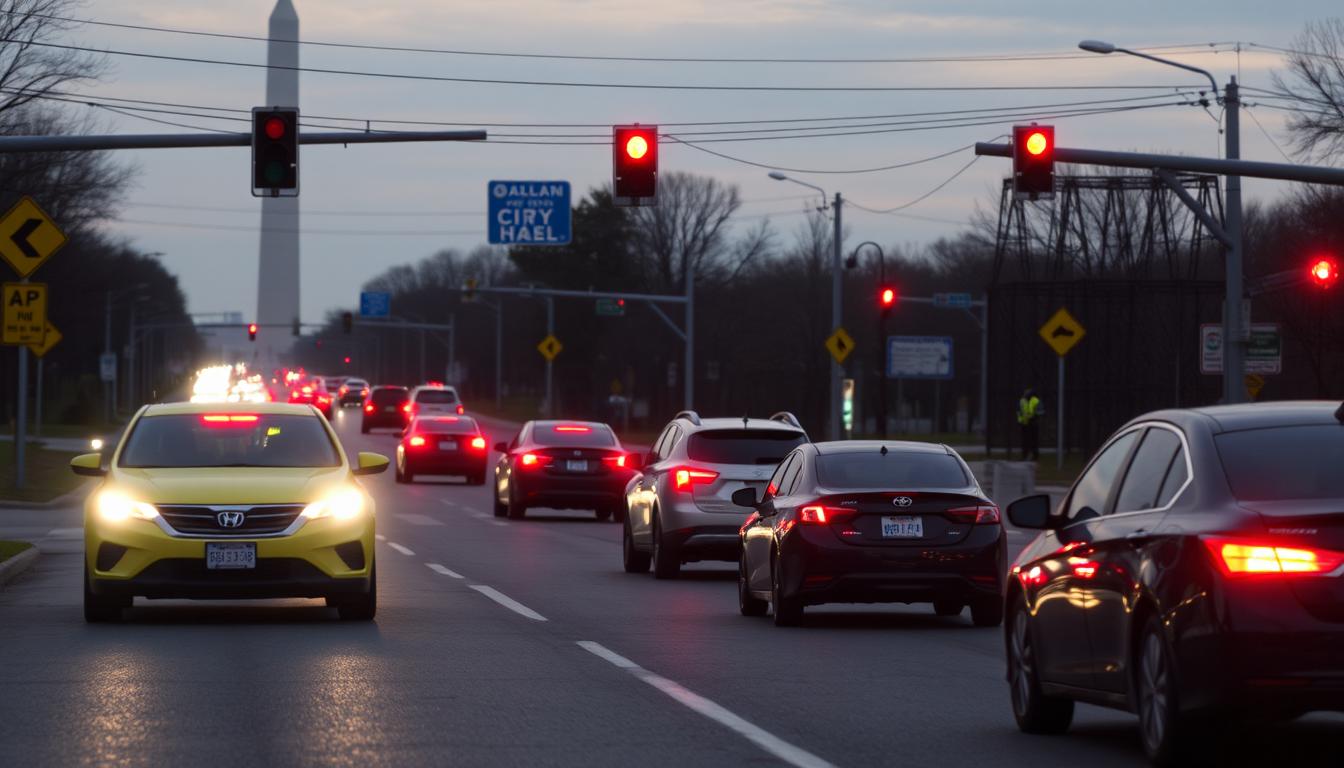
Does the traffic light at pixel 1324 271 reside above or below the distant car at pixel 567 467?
above

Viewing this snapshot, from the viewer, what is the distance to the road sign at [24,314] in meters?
33.3

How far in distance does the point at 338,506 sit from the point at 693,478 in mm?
6079

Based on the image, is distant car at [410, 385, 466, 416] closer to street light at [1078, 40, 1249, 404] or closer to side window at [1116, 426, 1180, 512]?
street light at [1078, 40, 1249, 404]

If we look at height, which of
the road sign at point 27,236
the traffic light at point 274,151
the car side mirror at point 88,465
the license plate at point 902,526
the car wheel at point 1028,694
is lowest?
the car wheel at point 1028,694

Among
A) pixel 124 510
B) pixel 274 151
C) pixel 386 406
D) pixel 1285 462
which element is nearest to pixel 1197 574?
pixel 1285 462

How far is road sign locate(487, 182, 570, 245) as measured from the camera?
5584 centimetres

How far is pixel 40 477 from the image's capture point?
43.4 metres

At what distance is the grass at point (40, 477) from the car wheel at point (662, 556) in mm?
15157

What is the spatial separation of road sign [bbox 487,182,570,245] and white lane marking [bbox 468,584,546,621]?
3531cm

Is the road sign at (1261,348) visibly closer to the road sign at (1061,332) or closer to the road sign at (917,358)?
the road sign at (1061,332)

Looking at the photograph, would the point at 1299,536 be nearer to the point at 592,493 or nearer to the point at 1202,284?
the point at 592,493

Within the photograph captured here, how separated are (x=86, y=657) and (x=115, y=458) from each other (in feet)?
10.8

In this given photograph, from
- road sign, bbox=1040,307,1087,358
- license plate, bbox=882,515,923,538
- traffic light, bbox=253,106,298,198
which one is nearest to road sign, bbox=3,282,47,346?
traffic light, bbox=253,106,298,198

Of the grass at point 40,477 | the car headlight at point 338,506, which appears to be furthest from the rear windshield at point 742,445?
the grass at point 40,477
